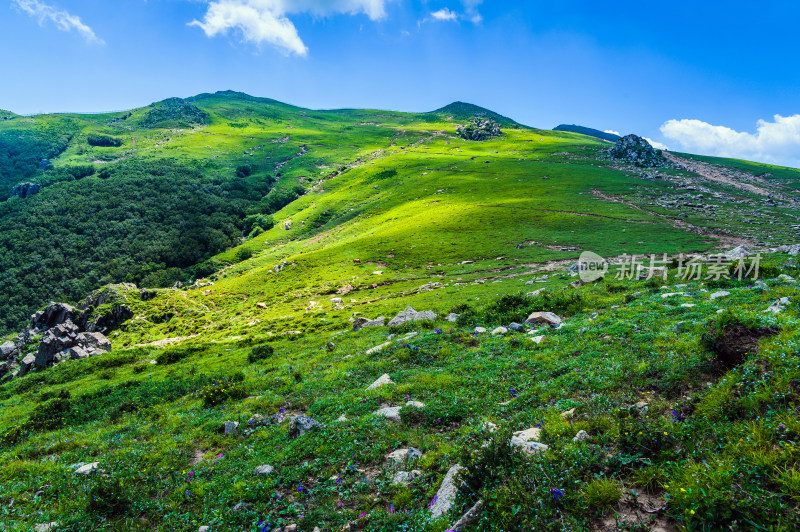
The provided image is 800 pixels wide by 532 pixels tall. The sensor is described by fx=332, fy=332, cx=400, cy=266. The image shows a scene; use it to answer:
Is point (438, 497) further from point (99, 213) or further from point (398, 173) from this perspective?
point (99, 213)

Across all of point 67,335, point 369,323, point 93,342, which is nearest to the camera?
point 369,323

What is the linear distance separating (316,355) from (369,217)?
3401 inches

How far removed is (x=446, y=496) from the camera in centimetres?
702

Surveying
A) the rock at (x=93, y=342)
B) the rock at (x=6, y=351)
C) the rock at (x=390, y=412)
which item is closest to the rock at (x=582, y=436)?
the rock at (x=390, y=412)

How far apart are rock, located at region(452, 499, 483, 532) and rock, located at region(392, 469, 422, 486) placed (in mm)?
2461

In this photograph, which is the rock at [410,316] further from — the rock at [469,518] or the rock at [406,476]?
the rock at [469,518]

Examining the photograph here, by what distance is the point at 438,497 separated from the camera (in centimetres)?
720

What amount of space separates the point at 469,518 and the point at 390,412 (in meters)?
5.89

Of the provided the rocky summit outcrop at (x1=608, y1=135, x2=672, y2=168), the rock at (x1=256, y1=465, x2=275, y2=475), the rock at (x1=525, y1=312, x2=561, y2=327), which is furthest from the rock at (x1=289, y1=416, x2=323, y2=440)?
the rocky summit outcrop at (x1=608, y1=135, x2=672, y2=168)

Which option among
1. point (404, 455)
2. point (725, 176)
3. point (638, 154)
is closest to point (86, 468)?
point (404, 455)

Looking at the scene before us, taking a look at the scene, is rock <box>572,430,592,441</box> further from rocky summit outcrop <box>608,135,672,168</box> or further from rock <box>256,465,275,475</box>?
rocky summit outcrop <box>608,135,672,168</box>

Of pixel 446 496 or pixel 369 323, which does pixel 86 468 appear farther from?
pixel 369 323

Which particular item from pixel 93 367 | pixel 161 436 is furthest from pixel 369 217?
pixel 161 436

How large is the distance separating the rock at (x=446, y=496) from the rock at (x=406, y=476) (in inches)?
40.9
